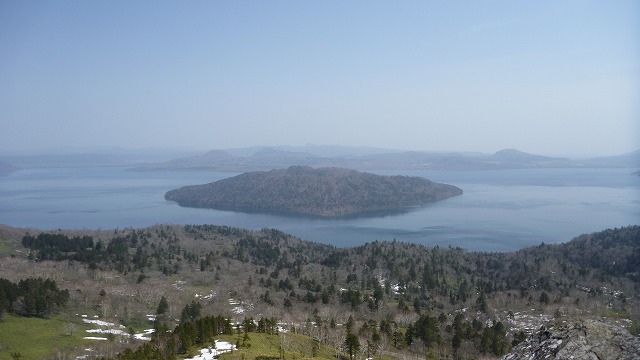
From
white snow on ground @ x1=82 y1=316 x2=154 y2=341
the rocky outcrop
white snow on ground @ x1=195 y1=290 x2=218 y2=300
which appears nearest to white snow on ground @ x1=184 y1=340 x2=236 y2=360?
white snow on ground @ x1=82 y1=316 x2=154 y2=341

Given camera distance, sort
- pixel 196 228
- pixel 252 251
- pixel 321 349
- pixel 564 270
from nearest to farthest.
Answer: pixel 321 349 → pixel 564 270 → pixel 252 251 → pixel 196 228

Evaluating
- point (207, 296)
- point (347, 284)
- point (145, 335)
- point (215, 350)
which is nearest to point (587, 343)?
point (215, 350)

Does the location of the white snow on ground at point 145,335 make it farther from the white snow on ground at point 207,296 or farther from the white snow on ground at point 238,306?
the white snow on ground at point 207,296

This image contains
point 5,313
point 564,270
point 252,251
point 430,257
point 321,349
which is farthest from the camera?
point 252,251

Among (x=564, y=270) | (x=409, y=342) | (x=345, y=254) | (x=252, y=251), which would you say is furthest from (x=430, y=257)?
(x=409, y=342)

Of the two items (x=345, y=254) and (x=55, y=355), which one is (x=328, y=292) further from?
(x=55, y=355)

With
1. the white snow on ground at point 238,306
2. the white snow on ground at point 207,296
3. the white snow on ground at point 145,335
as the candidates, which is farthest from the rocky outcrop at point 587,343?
the white snow on ground at point 207,296
